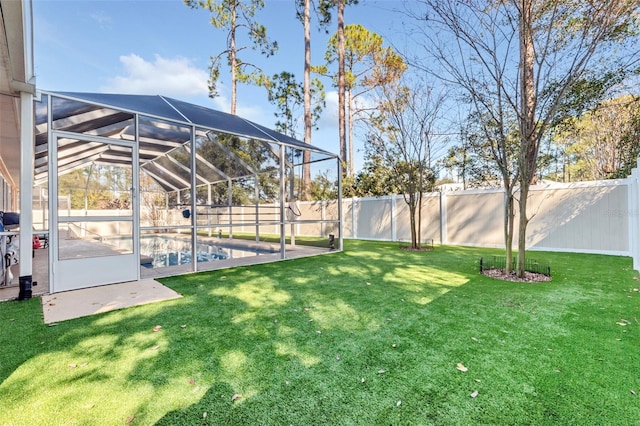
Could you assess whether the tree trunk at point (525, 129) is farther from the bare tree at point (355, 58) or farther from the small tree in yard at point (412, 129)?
the bare tree at point (355, 58)

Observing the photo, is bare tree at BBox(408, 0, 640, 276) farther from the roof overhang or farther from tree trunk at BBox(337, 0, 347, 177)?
tree trunk at BBox(337, 0, 347, 177)

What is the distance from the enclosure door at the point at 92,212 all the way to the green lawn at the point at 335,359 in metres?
0.85

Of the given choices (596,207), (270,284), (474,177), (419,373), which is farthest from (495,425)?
(474,177)

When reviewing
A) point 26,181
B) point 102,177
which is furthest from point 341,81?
point 26,181

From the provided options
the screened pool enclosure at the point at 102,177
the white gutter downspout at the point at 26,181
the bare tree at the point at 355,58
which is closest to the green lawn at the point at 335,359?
the white gutter downspout at the point at 26,181

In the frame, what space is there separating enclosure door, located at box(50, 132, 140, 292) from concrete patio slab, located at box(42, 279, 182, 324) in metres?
0.27

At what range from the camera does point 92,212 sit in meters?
4.82

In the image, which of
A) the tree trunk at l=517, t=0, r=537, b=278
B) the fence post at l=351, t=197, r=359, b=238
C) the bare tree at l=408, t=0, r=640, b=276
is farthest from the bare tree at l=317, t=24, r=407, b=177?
the tree trunk at l=517, t=0, r=537, b=278

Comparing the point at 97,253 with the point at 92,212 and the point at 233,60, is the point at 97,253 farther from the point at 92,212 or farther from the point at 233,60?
the point at 233,60

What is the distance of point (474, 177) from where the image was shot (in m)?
10.1

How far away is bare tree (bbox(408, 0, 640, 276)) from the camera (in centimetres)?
468

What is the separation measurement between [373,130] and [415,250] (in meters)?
4.45

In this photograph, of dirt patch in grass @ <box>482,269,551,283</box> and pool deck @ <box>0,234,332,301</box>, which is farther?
dirt patch in grass @ <box>482,269,551,283</box>

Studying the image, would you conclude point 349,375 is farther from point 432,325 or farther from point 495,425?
point 432,325
